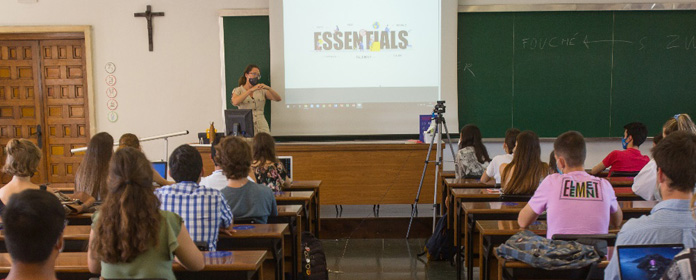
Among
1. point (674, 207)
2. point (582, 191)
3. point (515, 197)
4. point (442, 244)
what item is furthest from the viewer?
point (442, 244)

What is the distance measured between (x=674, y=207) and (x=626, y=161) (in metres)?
3.19

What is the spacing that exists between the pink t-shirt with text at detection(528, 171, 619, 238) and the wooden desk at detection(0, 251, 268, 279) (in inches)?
54.9

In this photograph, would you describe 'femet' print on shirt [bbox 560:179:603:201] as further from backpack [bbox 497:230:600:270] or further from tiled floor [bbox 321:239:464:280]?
tiled floor [bbox 321:239:464:280]

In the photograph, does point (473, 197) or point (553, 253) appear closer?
point (553, 253)

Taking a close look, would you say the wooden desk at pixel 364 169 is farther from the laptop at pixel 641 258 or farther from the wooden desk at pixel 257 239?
the laptop at pixel 641 258

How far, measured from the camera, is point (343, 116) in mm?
6914

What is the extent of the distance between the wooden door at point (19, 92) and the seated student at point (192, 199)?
563cm

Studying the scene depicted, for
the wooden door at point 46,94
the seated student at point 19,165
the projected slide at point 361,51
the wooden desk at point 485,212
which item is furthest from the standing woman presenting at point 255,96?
the wooden desk at point 485,212

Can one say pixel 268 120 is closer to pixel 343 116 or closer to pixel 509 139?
pixel 343 116

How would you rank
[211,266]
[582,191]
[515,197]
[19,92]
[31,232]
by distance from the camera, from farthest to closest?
[19,92] → [515,197] → [582,191] → [211,266] → [31,232]

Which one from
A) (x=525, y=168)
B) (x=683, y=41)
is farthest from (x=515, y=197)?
(x=683, y=41)

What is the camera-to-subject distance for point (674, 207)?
2.01 m

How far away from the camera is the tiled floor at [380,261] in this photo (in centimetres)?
448

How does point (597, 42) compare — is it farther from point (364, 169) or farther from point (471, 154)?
point (364, 169)
